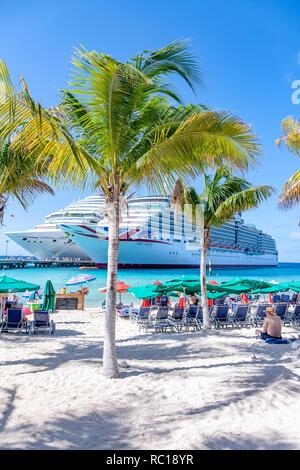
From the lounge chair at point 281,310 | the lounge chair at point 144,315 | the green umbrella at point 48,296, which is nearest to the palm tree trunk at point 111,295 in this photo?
the lounge chair at point 144,315

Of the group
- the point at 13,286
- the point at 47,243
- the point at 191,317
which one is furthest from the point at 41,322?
the point at 47,243

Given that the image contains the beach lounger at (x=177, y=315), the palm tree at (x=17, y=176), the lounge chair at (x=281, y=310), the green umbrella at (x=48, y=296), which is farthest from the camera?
the green umbrella at (x=48, y=296)

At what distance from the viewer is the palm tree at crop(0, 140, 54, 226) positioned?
6.41 metres

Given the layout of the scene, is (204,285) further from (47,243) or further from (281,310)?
(47,243)

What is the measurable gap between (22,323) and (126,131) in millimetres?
7362

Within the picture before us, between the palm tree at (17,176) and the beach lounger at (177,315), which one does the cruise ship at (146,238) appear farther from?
the palm tree at (17,176)

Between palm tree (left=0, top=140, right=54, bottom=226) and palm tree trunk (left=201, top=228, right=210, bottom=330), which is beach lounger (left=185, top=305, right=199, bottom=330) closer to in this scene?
palm tree trunk (left=201, top=228, right=210, bottom=330)

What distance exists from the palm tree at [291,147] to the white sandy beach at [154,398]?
14.8 feet

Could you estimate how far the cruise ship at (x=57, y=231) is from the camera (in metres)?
60.0

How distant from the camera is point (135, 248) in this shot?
51.8 m

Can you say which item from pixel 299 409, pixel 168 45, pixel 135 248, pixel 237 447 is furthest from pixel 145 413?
pixel 135 248

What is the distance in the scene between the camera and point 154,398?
14.5 feet

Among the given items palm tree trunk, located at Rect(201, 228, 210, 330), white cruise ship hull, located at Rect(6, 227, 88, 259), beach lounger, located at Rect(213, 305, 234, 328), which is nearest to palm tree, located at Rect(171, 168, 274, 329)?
palm tree trunk, located at Rect(201, 228, 210, 330)
